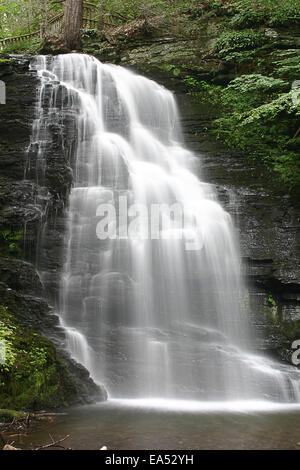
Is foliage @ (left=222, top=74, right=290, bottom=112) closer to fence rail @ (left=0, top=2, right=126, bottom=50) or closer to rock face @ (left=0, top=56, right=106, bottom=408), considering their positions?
rock face @ (left=0, top=56, right=106, bottom=408)

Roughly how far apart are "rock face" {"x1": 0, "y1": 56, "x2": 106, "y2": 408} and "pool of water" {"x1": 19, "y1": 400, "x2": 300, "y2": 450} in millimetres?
820

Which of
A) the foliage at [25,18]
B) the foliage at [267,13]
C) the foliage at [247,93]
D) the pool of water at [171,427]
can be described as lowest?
the pool of water at [171,427]

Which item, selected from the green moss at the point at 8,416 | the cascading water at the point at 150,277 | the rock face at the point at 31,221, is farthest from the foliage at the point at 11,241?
the green moss at the point at 8,416

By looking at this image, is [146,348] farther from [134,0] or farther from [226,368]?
[134,0]

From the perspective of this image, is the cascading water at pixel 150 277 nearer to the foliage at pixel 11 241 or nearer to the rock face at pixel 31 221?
the rock face at pixel 31 221

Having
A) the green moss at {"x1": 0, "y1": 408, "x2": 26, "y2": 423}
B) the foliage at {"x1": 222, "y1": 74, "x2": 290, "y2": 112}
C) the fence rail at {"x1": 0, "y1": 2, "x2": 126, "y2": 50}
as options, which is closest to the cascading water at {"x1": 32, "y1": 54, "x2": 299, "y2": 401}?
the green moss at {"x1": 0, "y1": 408, "x2": 26, "y2": 423}

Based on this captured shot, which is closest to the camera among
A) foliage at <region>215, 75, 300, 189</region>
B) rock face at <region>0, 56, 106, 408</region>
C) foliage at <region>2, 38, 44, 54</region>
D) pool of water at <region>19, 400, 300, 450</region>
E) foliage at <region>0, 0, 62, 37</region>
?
pool of water at <region>19, 400, 300, 450</region>

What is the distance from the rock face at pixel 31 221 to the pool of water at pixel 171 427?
2.69 ft

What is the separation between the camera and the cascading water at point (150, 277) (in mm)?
6258

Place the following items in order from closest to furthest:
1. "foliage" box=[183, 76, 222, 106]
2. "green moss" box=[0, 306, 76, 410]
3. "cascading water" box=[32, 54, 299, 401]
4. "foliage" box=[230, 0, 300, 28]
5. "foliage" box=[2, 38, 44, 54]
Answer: "green moss" box=[0, 306, 76, 410]
"cascading water" box=[32, 54, 299, 401]
"foliage" box=[183, 76, 222, 106]
"foliage" box=[230, 0, 300, 28]
"foliage" box=[2, 38, 44, 54]

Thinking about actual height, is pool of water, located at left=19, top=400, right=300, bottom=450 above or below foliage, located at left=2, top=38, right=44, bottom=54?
below

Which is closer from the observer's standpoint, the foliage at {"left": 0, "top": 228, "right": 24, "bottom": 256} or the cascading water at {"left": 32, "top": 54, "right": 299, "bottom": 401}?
the cascading water at {"left": 32, "top": 54, "right": 299, "bottom": 401}

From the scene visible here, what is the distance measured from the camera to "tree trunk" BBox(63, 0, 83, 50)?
47.8 feet

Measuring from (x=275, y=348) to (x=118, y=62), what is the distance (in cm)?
1206
